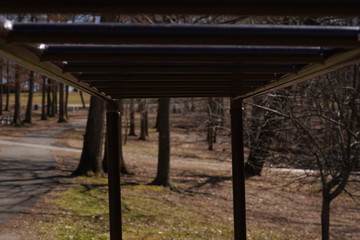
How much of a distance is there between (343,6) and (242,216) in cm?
358

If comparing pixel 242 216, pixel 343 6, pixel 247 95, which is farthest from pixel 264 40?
pixel 242 216

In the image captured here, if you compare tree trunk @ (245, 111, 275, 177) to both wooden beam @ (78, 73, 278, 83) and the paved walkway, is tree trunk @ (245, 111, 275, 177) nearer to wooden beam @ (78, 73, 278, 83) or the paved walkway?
wooden beam @ (78, 73, 278, 83)

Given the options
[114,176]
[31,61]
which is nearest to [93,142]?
[114,176]

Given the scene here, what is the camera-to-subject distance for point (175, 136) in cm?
3266

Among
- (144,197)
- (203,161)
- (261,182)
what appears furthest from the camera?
(203,161)

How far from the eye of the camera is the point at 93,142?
→ 1320 cm

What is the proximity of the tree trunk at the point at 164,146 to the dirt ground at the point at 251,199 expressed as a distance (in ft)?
2.39

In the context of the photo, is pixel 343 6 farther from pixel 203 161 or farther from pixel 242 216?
pixel 203 161

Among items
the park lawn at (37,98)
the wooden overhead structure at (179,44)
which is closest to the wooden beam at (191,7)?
the wooden overhead structure at (179,44)

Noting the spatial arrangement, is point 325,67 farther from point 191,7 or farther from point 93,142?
point 93,142

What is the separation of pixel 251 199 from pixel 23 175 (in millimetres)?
8051

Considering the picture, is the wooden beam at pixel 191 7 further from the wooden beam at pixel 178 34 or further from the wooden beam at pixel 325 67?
the wooden beam at pixel 325 67

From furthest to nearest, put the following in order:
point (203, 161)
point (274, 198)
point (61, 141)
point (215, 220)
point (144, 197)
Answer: point (61, 141) → point (203, 161) → point (274, 198) → point (144, 197) → point (215, 220)

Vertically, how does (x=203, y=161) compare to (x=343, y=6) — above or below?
below
